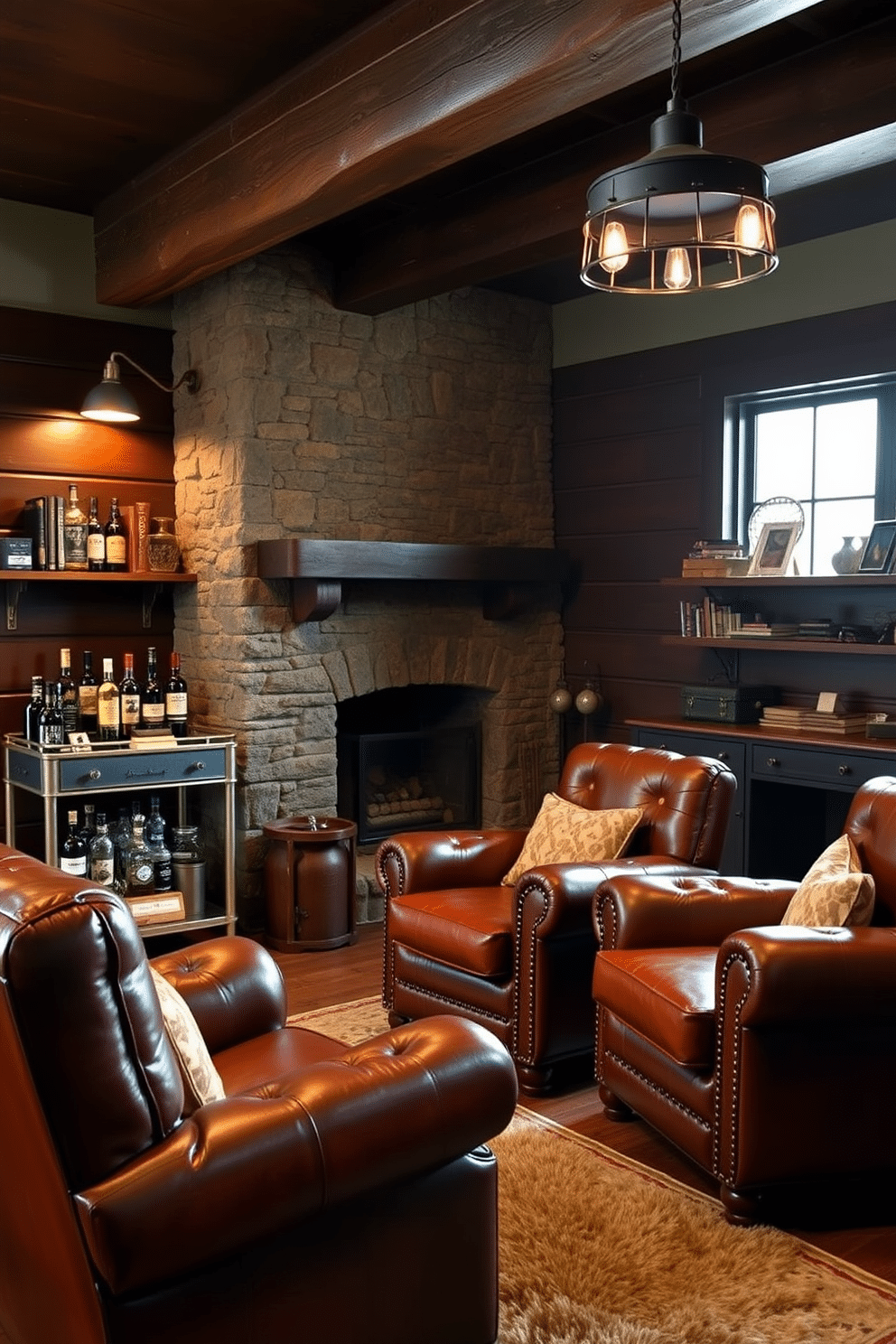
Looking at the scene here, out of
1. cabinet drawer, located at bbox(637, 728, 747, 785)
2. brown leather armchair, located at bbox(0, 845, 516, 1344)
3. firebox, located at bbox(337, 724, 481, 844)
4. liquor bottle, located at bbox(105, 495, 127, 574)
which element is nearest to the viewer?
brown leather armchair, located at bbox(0, 845, 516, 1344)

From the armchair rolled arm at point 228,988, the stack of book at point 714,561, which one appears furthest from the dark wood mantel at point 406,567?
the armchair rolled arm at point 228,988

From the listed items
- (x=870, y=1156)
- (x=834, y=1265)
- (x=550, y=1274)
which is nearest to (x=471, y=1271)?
(x=550, y=1274)

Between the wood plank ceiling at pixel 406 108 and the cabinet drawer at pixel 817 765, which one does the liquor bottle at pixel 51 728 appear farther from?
the cabinet drawer at pixel 817 765

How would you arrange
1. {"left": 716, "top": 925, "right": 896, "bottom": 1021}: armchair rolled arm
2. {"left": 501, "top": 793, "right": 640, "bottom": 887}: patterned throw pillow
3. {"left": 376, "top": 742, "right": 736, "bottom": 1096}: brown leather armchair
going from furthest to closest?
{"left": 501, "top": 793, "right": 640, "bottom": 887}: patterned throw pillow
{"left": 376, "top": 742, "right": 736, "bottom": 1096}: brown leather armchair
{"left": 716, "top": 925, "right": 896, "bottom": 1021}: armchair rolled arm

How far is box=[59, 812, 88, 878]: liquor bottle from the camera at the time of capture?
464 cm

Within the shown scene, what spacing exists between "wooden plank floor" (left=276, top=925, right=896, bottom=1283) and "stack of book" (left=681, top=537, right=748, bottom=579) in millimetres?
2094

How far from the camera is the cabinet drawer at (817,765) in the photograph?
174 inches

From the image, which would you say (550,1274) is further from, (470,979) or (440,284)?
(440,284)

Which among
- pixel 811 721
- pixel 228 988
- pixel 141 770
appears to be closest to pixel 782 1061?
pixel 228 988

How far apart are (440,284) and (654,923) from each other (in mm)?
2819

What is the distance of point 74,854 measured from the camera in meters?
4.68

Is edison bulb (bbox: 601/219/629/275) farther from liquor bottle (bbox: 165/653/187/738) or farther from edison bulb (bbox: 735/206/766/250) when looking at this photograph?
liquor bottle (bbox: 165/653/187/738)

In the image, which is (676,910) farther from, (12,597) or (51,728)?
(12,597)

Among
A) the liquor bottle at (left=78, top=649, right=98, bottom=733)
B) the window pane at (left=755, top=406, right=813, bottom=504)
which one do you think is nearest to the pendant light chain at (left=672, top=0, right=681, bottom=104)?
the window pane at (left=755, top=406, right=813, bottom=504)
